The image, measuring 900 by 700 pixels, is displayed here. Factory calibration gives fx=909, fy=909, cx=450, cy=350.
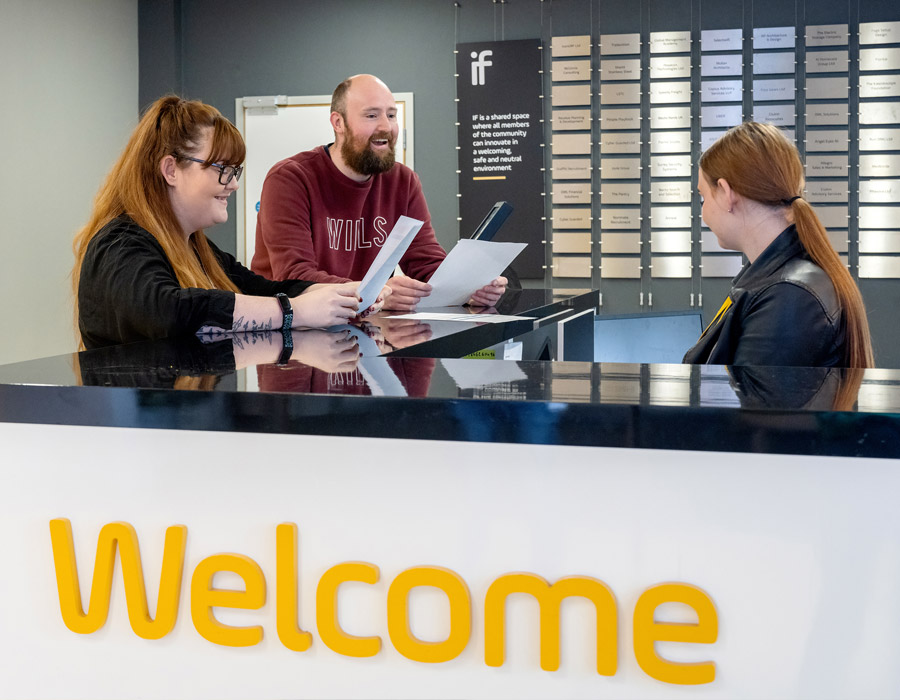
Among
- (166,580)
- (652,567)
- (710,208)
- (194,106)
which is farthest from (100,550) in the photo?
(710,208)

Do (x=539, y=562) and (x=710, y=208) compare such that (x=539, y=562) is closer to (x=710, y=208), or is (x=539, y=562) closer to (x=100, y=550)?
(x=100, y=550)

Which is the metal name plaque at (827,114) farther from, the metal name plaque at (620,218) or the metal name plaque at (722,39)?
the metal name plaque at (620,218)

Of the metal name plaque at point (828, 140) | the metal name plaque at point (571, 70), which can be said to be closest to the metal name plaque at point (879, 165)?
the metal name plaque at point (828, 140)

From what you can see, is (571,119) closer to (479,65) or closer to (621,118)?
(621,118)

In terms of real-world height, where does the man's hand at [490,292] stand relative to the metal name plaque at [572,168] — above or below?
below

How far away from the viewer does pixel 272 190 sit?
2.93 m

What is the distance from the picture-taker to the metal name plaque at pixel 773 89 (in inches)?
203

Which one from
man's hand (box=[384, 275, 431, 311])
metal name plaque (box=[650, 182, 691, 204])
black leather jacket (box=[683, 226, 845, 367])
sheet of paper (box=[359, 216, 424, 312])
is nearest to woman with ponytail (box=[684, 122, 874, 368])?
black leather jacket (box=[683, 226, 845, 367])

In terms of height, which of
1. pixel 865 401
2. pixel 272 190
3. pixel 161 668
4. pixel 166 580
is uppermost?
pixel 272 190

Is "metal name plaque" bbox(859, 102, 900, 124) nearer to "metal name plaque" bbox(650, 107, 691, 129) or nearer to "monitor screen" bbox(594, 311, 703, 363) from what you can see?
"metal name plaque" bbox(650, 107, 691, 129)

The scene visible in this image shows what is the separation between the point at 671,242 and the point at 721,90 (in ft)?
2.97

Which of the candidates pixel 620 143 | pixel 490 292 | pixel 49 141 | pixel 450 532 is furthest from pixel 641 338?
pixel 49 141

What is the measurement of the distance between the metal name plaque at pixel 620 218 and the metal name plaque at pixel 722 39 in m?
1.01

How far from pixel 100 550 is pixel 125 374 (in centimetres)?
Answer: 22
